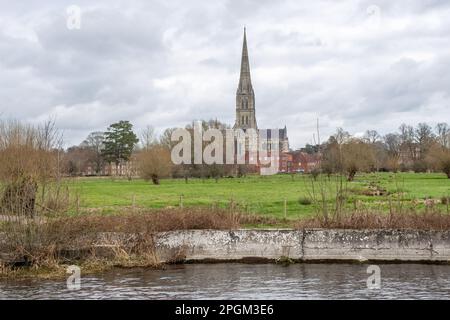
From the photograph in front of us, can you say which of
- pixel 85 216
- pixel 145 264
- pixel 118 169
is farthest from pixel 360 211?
pixel 118 169

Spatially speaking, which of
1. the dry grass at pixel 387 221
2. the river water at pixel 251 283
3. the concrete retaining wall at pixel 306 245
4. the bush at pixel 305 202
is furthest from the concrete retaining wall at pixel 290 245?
the bush at pixel 305 202

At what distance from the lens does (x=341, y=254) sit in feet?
84.4

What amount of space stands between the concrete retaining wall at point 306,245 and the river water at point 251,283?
3.43 ft

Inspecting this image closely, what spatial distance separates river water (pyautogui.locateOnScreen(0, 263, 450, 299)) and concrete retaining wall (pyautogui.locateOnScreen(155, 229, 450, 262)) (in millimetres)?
1046

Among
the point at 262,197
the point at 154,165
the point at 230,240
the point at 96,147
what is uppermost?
the point at 96,147

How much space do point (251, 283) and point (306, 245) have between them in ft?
18.5

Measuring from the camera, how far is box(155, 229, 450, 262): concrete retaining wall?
83.3 feet

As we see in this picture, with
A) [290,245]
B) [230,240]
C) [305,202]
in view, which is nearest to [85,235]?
[230,240]

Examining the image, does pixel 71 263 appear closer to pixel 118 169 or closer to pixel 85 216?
pixel 85 216

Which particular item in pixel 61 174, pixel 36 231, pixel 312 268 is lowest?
pixel 312 268

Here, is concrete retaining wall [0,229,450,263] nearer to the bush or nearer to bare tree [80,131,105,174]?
the bush

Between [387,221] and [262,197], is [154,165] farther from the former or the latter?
[387,221]

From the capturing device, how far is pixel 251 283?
20.9m

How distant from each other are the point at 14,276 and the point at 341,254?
41.8ft
